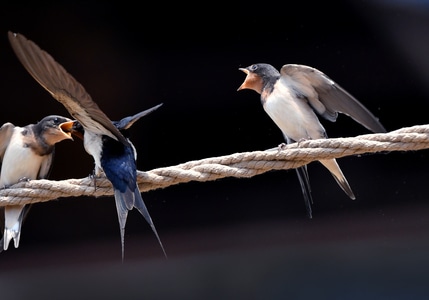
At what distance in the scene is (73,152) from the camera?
3361 millimetres

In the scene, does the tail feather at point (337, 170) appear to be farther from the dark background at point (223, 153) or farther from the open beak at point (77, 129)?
the dark background at point (223, 153)

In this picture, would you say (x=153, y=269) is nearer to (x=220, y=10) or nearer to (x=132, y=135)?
(x=132, y=135)

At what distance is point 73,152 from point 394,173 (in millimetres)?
1142

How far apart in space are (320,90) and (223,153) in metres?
1.33

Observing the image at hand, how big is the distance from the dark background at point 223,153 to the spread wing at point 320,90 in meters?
0.99

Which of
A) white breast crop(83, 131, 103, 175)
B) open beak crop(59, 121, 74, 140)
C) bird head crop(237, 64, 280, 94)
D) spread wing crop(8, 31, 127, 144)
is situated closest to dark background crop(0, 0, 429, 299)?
bird head crop(237, 64, 280, 94)

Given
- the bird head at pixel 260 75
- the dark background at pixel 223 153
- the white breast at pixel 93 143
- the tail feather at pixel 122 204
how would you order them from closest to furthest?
→ the tail feather at pixel 122 204
the white breast at pixel 93 143
the bird head at pixel 260 75
the dark background at pixel 223 153

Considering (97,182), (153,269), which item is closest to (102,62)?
(153,269)

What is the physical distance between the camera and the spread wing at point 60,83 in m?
1.49

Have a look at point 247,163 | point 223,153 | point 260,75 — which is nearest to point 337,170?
point 260,75

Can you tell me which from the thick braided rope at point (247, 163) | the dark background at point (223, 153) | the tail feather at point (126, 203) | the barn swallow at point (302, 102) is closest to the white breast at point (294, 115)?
the barn swallow at point (302, 102)

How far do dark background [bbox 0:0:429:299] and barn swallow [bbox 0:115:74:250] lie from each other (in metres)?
0.86

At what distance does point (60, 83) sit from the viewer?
→ 1609 mm

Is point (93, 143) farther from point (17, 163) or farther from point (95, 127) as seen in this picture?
point (17, 163)
